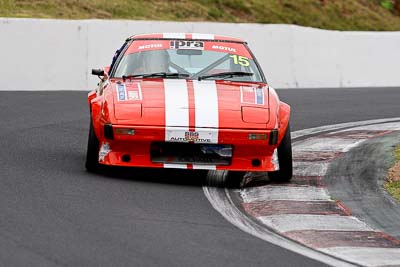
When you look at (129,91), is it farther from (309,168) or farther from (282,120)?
(309,168)

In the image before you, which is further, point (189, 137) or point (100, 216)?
point (189, 137)

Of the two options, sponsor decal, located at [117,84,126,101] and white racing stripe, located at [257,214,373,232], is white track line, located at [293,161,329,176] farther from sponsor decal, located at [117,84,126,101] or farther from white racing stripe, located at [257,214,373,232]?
white racing stripe, located at [257,214,373,232]

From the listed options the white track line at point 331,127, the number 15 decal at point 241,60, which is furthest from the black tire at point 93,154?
the white track line at point 331,127

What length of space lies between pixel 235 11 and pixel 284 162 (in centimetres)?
2090

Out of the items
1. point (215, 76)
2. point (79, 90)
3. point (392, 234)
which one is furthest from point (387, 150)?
point (79, 90)

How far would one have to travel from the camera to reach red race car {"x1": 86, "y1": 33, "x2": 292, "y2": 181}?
925 centimetres

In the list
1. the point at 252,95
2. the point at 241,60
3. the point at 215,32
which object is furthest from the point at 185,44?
the point at 215,32

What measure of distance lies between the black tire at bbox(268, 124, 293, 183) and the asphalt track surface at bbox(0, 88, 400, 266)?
2.40 ft

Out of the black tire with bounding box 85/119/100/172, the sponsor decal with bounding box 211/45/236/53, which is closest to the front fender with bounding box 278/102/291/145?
the sponsor decal with bounding box 211/45/236/53

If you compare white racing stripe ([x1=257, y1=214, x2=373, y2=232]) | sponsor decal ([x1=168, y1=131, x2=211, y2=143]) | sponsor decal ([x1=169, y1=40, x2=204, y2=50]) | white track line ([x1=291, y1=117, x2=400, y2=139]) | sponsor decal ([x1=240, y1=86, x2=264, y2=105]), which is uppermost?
sponsor decal ([x1=169, y1=40, x2=204, y2=50])

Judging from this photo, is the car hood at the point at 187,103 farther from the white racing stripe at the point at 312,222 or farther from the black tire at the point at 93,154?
the white racing stripe at the point at 312,222

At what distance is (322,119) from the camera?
15.7 metres

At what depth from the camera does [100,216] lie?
24.8 ft

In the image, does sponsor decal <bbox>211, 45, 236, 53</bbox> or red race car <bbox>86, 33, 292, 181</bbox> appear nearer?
red race car <bbox>86, 33, 292, 181</bbox>
